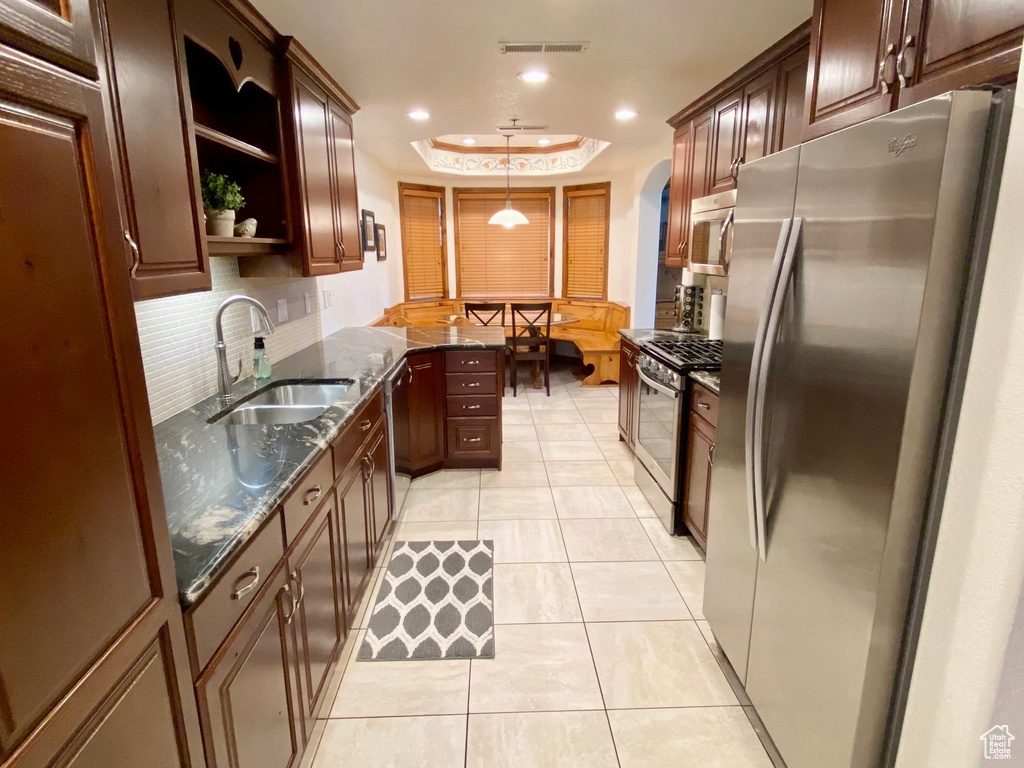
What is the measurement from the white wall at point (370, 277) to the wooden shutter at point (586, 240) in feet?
6.74

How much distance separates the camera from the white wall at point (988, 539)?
912mm

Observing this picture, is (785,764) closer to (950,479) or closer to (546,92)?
(950,479)

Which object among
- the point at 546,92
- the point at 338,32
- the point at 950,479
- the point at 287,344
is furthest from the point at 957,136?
the point at 287,344

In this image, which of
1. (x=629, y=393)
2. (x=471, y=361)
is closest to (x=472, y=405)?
(x=471, y=361)

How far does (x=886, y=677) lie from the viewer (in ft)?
3.89

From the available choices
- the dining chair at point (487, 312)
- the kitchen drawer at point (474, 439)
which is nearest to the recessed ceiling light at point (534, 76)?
the kitchen drawer at point (474, 439)

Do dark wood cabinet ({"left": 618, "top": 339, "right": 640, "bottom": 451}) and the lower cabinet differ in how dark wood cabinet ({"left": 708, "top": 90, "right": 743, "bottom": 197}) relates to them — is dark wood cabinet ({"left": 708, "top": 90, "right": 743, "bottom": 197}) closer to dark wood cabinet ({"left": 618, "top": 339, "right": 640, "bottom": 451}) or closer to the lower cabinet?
dark wood cabinet ({"left": 618, "top": 339, "right": 640, "bottom": 451})

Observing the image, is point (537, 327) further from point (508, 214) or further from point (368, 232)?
point (368, 232)

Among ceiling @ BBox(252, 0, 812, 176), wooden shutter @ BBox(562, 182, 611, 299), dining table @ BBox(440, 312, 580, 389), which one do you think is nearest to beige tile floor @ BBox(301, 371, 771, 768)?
ceiling @ BBox(252, 0, 812, 176)

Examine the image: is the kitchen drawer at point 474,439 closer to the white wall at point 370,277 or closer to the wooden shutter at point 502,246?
the white wall at point 370,277

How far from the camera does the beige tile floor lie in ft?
5.27

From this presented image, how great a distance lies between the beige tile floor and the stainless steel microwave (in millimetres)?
A: 1435

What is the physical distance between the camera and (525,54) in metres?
2.40

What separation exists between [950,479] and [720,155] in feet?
7.96
